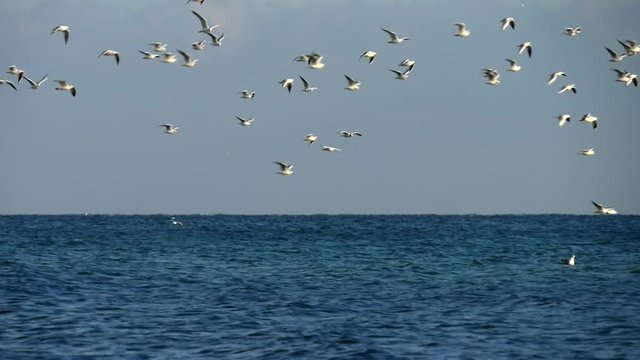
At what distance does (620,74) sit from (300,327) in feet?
88.0

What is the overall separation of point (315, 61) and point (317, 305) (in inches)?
715

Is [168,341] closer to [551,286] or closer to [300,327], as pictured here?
[300,327]

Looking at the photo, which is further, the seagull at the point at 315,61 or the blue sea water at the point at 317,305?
the seagull at the point at 315,61

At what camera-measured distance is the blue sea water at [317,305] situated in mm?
25375

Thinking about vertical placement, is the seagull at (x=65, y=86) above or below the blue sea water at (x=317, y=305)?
above

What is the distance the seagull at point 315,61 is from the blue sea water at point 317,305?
878 centimetres

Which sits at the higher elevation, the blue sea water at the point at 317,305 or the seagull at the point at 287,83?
the seagull at the point at 287,83

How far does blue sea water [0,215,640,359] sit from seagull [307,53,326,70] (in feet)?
28.8

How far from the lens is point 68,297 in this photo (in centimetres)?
3494

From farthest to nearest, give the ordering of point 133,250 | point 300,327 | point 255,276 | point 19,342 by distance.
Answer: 1. point 133,250
2. point 255,276
3. point 300,327
4. point 19,342

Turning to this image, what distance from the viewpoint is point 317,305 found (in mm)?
33625

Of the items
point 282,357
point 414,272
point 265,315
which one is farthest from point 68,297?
point 414,272

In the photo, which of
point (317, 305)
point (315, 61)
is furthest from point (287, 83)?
point (317, 305)

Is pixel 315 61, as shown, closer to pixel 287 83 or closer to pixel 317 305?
pixel 287 83
